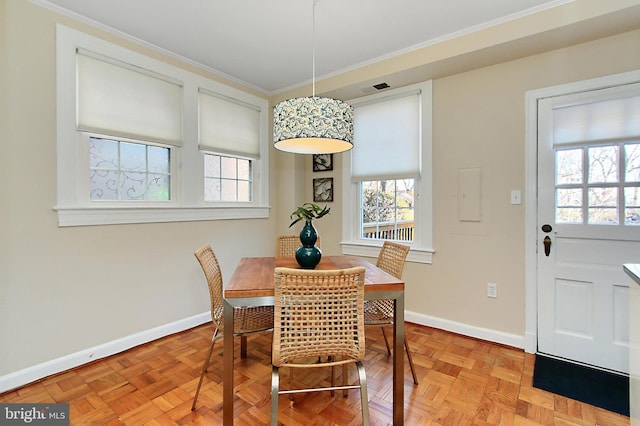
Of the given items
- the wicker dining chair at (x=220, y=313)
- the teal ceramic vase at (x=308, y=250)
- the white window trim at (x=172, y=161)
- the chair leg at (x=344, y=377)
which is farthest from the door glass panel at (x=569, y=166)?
the white window trim at (x=172, y=161)

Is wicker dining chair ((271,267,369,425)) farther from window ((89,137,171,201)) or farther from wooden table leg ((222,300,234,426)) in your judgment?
window ((89,137,171,201))

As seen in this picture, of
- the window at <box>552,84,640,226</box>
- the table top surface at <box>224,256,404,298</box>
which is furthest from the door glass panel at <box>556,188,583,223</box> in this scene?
the table top surface at <box>224,256,404,298</box>

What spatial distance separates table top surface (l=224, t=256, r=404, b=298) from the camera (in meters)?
1.53

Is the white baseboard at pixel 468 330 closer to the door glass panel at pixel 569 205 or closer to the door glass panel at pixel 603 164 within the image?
the door glass panel at pixel 569 205

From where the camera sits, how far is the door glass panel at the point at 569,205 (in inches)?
88.6

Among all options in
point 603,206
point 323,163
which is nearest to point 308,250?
point 323,163

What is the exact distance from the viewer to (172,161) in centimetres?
283

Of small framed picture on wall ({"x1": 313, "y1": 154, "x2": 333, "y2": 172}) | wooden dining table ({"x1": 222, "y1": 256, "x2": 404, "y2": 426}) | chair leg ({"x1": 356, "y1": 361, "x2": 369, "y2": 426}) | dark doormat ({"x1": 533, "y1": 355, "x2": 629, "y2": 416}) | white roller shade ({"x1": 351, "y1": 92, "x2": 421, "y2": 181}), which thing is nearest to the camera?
chair leg ({"x1": 356, "y1": 361, "x2": 369, "y2": 426})

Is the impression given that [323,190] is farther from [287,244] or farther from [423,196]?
[423,196]

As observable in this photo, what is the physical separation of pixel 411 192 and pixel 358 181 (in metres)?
0.59

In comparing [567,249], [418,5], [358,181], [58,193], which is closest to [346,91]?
[358,181]

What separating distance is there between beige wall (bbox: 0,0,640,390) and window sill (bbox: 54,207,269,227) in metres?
0.06

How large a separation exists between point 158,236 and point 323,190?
71.2 inches

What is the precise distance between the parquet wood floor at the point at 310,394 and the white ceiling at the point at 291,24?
8.10ft
